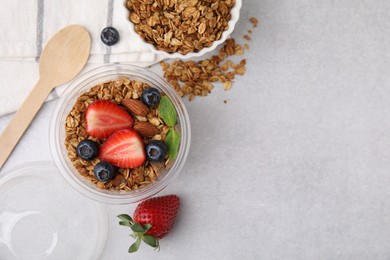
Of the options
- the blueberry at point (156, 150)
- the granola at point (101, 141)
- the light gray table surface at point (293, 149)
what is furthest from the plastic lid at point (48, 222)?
the blueberry at point (156, 150)

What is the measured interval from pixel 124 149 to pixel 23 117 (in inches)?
11.2

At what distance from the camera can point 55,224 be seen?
120 cm

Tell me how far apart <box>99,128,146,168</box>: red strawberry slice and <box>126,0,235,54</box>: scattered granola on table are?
205mm

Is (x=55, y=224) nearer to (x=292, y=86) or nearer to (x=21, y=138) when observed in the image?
(x=21, y=138)

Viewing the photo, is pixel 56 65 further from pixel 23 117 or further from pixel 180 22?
pixel 180 22

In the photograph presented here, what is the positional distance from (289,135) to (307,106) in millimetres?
78

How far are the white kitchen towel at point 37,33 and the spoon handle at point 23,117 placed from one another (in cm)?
2

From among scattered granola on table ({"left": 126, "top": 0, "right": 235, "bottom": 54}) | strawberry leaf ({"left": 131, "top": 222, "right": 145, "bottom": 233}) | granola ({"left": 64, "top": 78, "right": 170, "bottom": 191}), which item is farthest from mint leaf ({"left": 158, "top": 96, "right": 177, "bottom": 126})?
→ strawberry leaf ({"left": 131, "top": 222, "right": 145, "bottom": 233})

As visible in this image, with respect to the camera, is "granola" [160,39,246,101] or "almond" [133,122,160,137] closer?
"almond" [133,122,160,137]

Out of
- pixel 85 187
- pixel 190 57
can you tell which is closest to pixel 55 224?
pixel 85 187

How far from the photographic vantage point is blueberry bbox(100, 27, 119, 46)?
1114mm

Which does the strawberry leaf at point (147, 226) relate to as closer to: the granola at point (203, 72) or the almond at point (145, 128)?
the almond at point (145, 128)

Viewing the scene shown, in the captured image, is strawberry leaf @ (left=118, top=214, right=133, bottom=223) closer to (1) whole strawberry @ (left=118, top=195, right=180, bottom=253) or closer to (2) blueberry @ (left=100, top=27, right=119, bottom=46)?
(1) whole strawberry @ (left=118, top=195, right=180, bottom=253)

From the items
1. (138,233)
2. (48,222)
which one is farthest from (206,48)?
(48,222)
